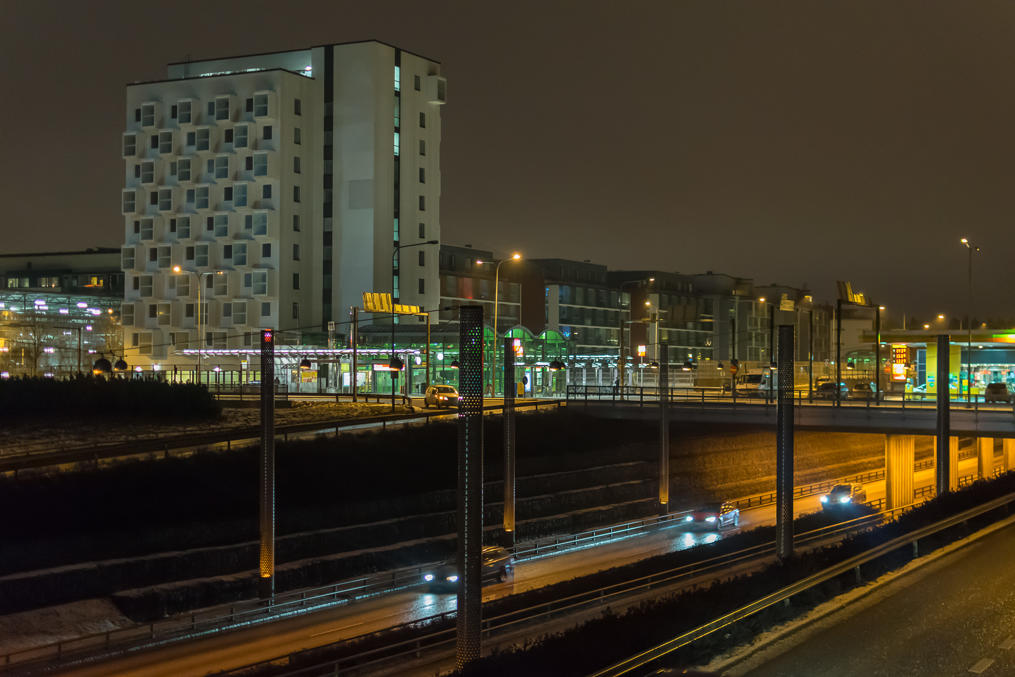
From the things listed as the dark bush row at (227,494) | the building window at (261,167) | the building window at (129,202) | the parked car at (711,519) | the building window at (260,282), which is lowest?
the parked car at (711,519)

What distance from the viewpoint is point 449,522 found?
143ft

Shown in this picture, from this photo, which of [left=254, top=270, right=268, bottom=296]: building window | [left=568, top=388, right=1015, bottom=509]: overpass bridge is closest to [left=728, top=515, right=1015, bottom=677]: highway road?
[left=568, top=388, right=1015, bottom=509]: overpass bridge

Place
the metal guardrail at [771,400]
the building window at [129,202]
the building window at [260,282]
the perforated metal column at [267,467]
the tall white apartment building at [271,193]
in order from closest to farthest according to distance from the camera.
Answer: the perforated metal column at [267,467] → the metal guardrail at [771,400] → the building window at [260,282] → the tall white apartment building at [271,193] → the building window at [129,202]

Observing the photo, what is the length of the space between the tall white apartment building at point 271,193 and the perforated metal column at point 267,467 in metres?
64.7

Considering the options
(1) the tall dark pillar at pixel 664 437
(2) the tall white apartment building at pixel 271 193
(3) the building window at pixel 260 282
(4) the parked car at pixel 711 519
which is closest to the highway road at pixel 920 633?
(4) the parked car at pixel 711 519

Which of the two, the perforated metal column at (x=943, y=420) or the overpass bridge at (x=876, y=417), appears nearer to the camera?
the perforated metal column at (x=943, y=420)

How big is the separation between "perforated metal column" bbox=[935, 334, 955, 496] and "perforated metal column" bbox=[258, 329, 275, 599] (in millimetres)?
25848

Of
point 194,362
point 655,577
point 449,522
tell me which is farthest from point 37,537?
point 194,362

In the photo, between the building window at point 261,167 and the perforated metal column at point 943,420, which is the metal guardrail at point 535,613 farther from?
the building window at point 261,167

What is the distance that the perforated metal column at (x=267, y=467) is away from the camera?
30.7 m

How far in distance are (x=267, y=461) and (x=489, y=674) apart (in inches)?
658

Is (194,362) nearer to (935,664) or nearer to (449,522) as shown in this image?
(449,522)

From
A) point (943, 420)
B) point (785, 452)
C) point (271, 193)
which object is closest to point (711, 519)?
point (943, 420)

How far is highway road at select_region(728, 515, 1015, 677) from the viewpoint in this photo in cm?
1734
